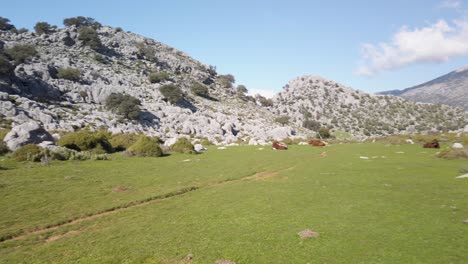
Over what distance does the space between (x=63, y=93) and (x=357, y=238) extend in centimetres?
9437

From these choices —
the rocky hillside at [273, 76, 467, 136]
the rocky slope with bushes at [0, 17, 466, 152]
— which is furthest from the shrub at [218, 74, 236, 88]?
the rocky hillside at [273, 76, 467, 136]

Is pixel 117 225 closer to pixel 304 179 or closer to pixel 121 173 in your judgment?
pixel 121 173

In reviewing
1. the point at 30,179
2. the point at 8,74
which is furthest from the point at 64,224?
the point at 8,74

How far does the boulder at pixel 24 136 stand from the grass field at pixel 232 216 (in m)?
8.11

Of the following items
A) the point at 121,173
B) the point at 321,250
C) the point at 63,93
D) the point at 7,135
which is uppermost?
the point at 63,93

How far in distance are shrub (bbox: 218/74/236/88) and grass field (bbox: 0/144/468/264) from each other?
514 ft

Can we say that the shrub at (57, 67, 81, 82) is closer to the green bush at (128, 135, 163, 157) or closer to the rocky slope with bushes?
the rocky slope with bushes

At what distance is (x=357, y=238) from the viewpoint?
1275cm

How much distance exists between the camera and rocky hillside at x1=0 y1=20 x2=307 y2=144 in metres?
73.1

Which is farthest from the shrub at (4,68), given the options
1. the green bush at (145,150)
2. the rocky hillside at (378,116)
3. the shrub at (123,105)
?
the rocky hillside at (378,116)

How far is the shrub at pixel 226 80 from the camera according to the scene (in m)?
184

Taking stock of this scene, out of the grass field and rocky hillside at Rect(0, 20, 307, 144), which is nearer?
the grass field

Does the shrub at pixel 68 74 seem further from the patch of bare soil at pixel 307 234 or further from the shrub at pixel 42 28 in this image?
the patch of bare soil at pixel 307 234

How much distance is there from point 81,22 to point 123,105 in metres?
106
